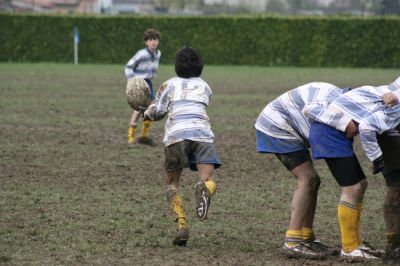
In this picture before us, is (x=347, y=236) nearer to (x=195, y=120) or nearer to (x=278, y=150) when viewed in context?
(x=278, y=150)

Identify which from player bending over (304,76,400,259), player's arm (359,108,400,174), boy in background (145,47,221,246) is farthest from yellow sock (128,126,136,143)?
player's arm (359,108,400,174)

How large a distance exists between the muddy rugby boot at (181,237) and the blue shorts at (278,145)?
98 centimetres

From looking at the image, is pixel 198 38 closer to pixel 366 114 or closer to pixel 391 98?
pixel 366 114

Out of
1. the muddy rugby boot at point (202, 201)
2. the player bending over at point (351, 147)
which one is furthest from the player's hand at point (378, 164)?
the muddy rugby boot at point (202, 201)

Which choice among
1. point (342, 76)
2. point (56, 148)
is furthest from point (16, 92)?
point (342, 76)

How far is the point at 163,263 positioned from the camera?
22.9 ft

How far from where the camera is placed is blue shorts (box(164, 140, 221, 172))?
777 centimetres

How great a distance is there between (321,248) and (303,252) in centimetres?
20

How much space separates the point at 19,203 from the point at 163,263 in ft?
10.1

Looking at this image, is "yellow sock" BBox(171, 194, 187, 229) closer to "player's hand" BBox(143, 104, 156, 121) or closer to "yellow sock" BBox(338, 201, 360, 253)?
"player's hand" BBox(143, 104, 156, 121)

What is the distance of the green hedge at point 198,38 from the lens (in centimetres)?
4262

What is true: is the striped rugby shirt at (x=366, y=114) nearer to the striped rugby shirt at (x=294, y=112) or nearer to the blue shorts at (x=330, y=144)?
the blue shorts at (x=330, y=144)

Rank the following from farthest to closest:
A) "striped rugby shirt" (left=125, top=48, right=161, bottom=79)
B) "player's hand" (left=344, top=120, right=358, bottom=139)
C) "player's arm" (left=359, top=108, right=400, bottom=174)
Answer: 1. "striped rugby shirt" (left=125, top=48, right=161, bottom=79)
2. "player's hand" (left=344, top=120, right=358, bottom=139)
3. "player's arm" (left=359, top=108, right=400, bottom=174)

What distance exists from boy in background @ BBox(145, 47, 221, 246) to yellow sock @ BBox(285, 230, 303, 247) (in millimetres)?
782
